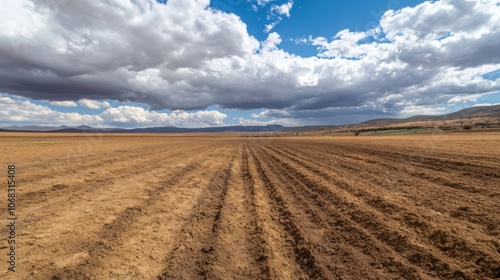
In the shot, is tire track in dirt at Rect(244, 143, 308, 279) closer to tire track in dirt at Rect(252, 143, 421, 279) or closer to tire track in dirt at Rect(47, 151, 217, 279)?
tire track in dirt at Rect(252, 143, 421, 279)

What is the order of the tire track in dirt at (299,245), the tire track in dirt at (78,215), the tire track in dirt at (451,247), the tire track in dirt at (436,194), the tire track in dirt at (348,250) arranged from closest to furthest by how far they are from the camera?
1. the tire track in dirt at (451,247)
2. the tire track in dirt at (348,250)
3. the tire track in dirt at (299,245)
4. the tire track in dirt at (78,215)
5. the tire track in dirt at (436,194)

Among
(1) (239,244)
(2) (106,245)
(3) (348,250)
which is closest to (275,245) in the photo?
(1) (239,244)

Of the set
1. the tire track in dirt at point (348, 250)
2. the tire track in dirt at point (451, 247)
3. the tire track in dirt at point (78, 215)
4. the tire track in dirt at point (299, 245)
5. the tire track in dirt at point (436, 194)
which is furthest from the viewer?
the tire track in dirt at point (436, 194)

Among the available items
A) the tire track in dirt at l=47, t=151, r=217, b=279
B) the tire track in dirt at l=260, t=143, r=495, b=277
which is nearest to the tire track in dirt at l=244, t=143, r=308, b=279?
the tire track in dirt at l=260, t=143, r=495, b=277

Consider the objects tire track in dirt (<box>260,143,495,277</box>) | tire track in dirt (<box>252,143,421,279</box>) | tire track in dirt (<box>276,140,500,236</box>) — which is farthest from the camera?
tire track in dirt (<box>276,140,500,236</box>)

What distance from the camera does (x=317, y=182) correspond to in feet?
36.6

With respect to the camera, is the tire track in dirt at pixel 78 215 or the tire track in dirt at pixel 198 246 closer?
the tire track in dirt at pixel 198 246

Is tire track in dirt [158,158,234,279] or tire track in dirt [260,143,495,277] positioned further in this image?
tire track in dirt [158,158,234,279]

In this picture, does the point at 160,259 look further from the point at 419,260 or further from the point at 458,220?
the point at 458,220

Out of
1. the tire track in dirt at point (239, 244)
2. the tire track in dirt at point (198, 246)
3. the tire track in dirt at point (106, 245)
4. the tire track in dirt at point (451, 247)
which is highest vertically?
the tire track in dirt at point (451, 247)

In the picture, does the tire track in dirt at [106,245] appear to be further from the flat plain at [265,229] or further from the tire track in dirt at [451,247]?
the tire track in dirt at [451,247]

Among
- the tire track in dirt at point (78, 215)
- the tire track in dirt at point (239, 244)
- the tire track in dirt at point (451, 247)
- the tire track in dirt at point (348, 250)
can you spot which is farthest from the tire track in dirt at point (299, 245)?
the tire track in dirt at point (78, 215)

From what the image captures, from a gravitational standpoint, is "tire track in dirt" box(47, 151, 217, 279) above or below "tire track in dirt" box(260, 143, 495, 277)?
below

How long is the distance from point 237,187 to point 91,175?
7.64 meters
